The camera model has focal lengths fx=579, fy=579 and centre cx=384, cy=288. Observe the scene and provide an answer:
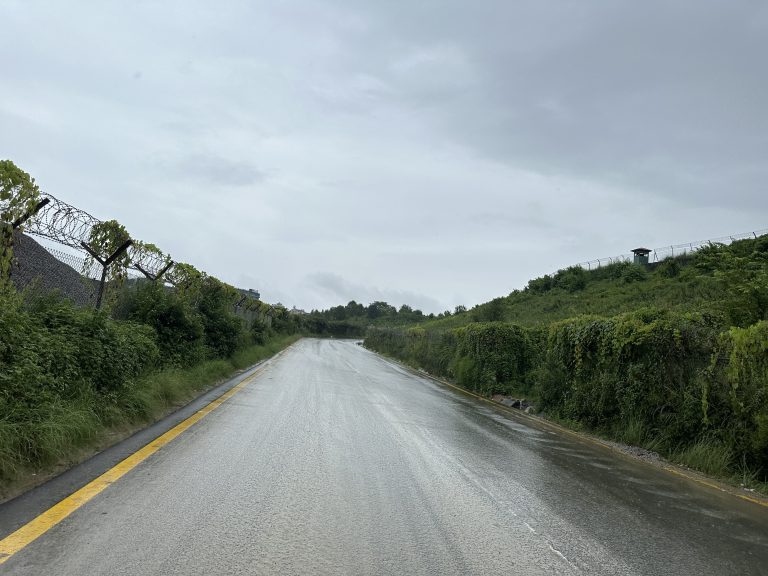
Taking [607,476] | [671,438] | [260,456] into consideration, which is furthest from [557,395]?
[260,456]

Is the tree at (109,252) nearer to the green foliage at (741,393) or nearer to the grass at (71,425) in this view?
the grass at (71,425)

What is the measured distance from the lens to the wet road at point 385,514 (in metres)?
3.83

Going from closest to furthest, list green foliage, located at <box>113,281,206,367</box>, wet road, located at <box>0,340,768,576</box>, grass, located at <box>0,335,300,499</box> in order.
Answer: wet road, located at <box>0,340,768,576</box>
grass, located at <box>0,335,300,499</box>
green foliage, located at <box>113,281,206,367</box>

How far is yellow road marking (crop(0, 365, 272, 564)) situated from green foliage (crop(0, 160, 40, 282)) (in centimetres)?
283

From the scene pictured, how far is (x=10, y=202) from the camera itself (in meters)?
7.50

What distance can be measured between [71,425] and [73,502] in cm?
178

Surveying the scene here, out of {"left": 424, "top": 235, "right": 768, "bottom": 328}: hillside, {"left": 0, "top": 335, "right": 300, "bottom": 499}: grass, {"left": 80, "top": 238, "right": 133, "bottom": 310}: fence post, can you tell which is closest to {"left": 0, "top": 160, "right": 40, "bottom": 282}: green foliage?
{"left": 0, "top": 335, "right": 300, "bottom": 499}: grass

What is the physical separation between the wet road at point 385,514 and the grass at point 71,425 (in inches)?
30.6

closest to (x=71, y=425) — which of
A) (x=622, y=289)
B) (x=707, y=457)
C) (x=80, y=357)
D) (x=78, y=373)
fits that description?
(x=78, y=373)

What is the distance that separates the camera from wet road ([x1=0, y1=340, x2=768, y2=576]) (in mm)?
3828

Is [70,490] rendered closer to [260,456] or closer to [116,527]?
[116,527]

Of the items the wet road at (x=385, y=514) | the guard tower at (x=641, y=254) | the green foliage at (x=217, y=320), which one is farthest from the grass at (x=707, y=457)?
the guard tower at (x=641, y=254)

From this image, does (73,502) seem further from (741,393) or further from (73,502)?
(741,393)

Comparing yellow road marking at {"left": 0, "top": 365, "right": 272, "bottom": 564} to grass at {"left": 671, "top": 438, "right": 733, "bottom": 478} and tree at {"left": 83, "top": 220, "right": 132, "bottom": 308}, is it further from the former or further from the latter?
grass at {"left": 671, "top": 438, "right": 733, "bottom": 478}
